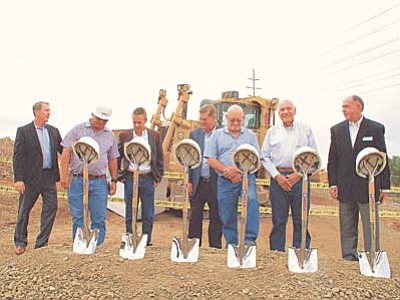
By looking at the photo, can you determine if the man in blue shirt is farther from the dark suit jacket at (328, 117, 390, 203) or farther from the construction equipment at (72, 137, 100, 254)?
the construction equipment at (72, 137, 100, 254)

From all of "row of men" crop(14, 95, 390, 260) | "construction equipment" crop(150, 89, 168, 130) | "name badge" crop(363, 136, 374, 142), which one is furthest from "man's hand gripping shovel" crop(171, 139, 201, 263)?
"construction equipment" crop(150, 89, 168, 130)

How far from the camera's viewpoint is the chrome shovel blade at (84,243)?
4.76 m

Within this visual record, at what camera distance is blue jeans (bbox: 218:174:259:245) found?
549cm

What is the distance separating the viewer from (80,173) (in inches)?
222

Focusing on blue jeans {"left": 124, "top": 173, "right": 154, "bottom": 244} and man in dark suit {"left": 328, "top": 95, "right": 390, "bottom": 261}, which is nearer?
man in dark suit {"left": 328, "top": 95, "right": 390, "bottom": 261}

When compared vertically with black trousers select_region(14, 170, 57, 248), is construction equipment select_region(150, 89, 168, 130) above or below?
above

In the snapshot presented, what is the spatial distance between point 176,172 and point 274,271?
7092 millimetres

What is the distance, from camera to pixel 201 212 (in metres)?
6.50

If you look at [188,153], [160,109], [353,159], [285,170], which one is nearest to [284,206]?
[285,170]

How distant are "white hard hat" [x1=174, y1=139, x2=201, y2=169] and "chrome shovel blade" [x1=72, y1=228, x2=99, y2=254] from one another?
3.31ft

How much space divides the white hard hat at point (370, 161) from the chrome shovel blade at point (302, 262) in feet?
2.60

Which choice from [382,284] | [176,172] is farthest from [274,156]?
[176,172]

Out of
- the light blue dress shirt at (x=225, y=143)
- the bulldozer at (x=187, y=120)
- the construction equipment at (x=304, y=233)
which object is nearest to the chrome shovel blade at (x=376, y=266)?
the construction equipment at (x=304, y=233)

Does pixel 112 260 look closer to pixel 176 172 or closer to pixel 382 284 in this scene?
pixel 382 284
